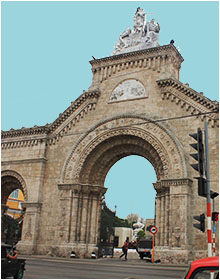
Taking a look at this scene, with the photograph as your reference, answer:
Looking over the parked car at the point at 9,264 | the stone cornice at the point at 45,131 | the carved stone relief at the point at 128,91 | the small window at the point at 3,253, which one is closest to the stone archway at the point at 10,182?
the stone cornice at the point at 45,131

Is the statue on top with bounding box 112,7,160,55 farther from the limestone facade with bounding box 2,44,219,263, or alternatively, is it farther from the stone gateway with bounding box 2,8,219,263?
the limestone facade with bounding box 2,44,219,263

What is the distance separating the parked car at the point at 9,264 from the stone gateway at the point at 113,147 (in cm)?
1282

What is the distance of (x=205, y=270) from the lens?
6262 mm

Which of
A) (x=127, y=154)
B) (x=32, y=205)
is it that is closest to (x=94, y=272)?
(x=127, y=154)

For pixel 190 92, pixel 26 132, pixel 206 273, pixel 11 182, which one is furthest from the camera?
pixel 11 182

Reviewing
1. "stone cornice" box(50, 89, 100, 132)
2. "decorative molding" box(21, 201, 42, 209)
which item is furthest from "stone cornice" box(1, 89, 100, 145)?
"decorative molding" box(21, 201, 42, 209)

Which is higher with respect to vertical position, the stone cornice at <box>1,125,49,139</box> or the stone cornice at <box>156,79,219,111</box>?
the stone cornice at <box>156,79,219,111</box>

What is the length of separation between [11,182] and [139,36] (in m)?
18.2

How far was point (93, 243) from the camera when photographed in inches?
1105

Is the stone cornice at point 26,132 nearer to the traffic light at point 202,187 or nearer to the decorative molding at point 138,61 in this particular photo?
the decorative molding at point 138,61

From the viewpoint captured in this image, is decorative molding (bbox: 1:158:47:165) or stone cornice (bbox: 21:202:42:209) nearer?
stone cornice (bbox: 21:202:42:209)

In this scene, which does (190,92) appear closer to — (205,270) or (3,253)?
(3,253)

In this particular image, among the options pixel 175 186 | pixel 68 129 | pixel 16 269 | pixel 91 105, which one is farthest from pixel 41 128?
pixel 16 269

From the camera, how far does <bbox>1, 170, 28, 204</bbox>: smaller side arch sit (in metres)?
31.0
